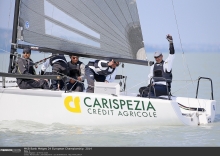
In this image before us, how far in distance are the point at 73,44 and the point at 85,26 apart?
0.38m

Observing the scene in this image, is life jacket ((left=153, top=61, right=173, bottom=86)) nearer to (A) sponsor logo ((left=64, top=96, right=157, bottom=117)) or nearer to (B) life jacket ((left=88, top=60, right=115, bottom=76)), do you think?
(B) life jacket ((left=88, top=60, right=115, bottom=76))

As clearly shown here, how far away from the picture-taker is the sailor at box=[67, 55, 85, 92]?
11.4m

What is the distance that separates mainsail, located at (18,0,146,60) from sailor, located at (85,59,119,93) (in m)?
0.27

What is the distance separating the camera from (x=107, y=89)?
1041 centimetres

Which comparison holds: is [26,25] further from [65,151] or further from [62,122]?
[65,151]

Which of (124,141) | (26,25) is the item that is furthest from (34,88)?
(124,141)

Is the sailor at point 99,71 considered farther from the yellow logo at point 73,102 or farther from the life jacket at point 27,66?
the life jacket at point 27,66

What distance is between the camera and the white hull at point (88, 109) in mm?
10109

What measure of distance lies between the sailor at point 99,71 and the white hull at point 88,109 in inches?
32.2

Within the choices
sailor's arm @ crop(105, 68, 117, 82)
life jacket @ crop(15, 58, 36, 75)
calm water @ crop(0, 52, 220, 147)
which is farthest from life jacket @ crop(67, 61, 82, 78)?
calm water @ crop(0, 52, 220, 147)

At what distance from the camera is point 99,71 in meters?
11.3

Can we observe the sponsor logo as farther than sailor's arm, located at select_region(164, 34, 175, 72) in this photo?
No

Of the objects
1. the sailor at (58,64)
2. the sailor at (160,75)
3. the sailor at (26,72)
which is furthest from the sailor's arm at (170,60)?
the sailor at (26,72)

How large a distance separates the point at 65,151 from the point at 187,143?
2.00 metres
